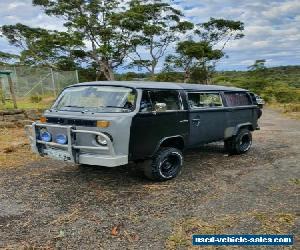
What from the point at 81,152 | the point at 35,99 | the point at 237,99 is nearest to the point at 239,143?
the point at 237,99

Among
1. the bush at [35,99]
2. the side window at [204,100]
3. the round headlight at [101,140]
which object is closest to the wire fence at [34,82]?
the bush at [35,99]

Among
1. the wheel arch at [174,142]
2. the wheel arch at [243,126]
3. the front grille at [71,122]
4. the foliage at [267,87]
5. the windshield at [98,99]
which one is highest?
the windshield at [98,99]

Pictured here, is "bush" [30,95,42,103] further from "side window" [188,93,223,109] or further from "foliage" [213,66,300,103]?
"foliage" [213,66,300,103]

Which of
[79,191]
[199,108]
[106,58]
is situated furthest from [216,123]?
[106,58]

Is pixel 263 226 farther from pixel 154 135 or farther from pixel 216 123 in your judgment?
pixel 216 123

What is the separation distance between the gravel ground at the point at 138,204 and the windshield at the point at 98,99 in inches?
56.5

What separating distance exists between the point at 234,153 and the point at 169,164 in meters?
3.00

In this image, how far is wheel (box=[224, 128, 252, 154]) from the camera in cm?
916

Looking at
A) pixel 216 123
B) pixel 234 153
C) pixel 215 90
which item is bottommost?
pixel 234 153

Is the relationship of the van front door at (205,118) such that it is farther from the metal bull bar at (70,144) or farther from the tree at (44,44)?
the tree at (44,44)

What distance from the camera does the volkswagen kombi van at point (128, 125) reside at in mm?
5871

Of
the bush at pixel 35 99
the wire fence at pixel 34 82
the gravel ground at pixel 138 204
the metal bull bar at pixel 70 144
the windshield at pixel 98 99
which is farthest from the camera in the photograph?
the wire fence at pixel 34 82

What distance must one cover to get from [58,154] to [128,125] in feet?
4.55

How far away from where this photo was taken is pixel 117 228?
15.5 feet
